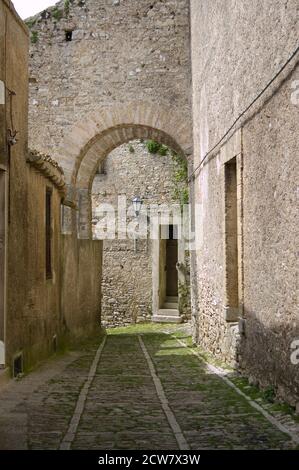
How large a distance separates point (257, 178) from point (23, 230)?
9.20ft

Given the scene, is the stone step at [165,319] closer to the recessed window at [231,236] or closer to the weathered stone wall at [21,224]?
the weathered stone wall at [21,224]

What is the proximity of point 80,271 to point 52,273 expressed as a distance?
9.12 feet

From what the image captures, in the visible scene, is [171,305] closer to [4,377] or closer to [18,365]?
[18,365]

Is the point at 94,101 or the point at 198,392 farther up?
the point at 94,101

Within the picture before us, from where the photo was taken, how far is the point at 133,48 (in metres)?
13.2

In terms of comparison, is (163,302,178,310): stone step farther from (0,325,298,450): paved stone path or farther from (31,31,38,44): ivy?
(0,325,298,450): paved stone path

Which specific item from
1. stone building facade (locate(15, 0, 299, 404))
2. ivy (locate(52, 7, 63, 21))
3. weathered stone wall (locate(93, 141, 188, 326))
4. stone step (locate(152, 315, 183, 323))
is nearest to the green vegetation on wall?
weathered stone wall (locate(93, 141, 188, 326))

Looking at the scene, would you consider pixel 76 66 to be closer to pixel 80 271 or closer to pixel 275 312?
pixel 80 271

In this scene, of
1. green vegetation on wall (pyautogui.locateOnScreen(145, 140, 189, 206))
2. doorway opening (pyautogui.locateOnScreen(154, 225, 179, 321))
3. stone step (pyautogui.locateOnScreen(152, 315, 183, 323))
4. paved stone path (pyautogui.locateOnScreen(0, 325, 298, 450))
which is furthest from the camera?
doorway opening (pyautogui.locateOnScreen(154, 225, 179, 321))

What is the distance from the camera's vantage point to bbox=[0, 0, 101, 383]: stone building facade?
259 inches

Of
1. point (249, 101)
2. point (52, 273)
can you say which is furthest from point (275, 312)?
point (52, 273)

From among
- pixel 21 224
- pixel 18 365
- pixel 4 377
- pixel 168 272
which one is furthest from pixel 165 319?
pixel 4 377

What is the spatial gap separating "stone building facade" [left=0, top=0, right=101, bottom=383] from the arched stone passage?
3102mm

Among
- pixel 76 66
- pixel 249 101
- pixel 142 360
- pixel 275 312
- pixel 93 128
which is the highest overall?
pixel 76 66
